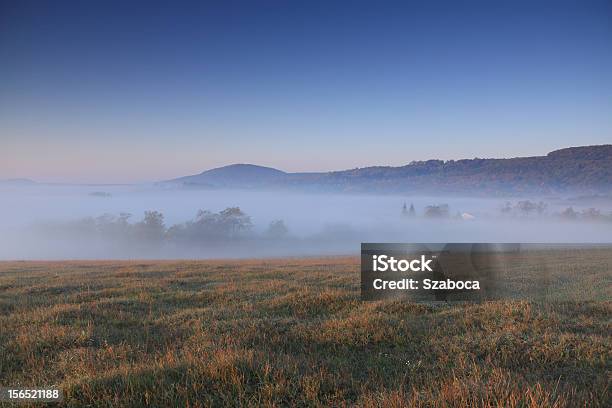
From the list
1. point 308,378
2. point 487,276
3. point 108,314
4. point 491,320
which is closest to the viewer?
point 308,378

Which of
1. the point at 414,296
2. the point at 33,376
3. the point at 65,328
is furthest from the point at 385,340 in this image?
the point at 65,328

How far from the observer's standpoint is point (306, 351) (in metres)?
8.82

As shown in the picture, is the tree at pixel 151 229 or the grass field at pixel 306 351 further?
the tree at pixel 151 229

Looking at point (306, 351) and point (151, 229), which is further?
point (151, 229)

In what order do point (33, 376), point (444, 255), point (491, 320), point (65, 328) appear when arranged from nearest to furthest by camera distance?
point (33, 376), point (65, 328), point (491, 320), point (444, 255)

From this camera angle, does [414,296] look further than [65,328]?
Yes

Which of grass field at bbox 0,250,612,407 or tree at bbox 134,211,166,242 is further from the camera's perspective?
tree at bbox 134,211,166,242

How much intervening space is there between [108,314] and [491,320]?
37.6 ft

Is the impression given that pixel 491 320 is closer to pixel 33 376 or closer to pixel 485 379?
pixel 485 379

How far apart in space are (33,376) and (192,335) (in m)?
3.42

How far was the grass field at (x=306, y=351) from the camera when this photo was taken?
6.20 meters

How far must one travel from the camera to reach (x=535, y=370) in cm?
768

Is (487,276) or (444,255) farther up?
(444,255)

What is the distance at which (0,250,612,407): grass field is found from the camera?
20.3ft
